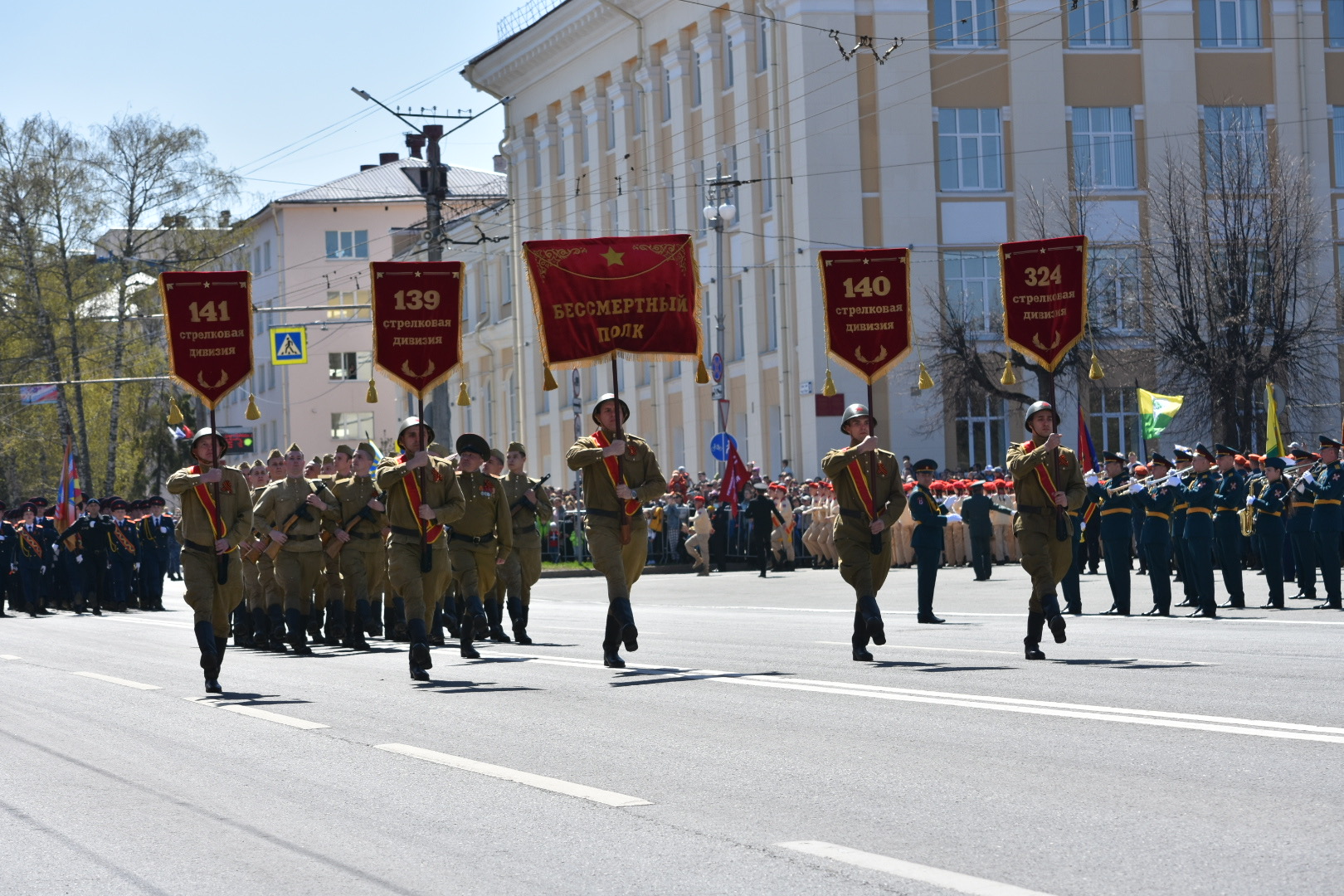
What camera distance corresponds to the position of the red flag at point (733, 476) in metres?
35.7

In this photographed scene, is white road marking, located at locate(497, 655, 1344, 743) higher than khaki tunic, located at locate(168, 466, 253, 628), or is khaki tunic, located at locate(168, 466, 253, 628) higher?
khaki tunic, located at locate(168, 466, 253, 628)

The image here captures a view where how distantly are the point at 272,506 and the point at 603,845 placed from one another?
471 inches

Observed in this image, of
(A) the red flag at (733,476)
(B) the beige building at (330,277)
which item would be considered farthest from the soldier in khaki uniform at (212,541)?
(B) the beige building at (330,277)

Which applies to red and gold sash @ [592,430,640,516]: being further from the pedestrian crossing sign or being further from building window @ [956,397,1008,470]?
the pedestrian crossing sign

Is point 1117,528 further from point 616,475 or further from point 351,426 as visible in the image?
point 351,426

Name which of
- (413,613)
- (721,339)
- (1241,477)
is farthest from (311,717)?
(721,339)

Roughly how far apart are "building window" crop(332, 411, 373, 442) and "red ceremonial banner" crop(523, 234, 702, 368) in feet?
242

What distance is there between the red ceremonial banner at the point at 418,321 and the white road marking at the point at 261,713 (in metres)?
4.08

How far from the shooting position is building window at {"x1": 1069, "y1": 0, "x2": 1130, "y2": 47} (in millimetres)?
44156

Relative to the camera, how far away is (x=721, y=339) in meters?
40.9

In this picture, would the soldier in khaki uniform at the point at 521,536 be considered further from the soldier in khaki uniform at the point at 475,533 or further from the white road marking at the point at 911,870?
the white road marking at the point at 911,870

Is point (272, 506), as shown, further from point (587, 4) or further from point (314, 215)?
point (314, 215)

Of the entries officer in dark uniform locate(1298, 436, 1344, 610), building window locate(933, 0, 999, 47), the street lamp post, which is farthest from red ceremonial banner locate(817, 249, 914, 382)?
building window locate(933, 0, 999, 47)

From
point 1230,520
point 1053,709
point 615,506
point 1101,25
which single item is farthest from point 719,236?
point 1053,709
